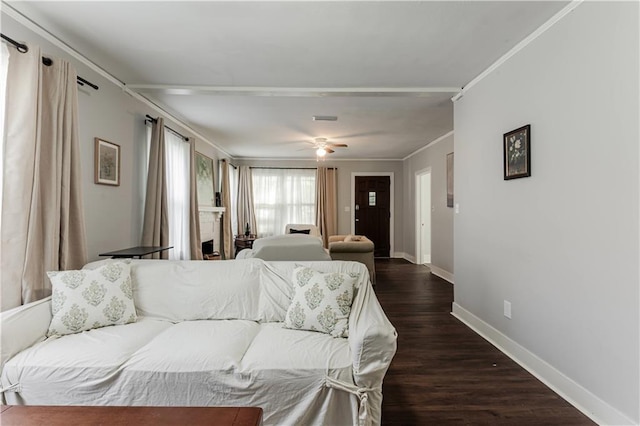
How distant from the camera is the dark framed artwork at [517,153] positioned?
2398 millimetres

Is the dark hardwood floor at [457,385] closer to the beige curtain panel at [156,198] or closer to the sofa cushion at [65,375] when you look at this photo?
the sofa cushion at [65,375]

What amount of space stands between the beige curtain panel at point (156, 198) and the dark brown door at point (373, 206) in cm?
500

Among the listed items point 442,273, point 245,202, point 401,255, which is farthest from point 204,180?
point 401,255

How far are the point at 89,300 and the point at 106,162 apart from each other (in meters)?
1.56

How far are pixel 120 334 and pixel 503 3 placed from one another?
10.5 ft

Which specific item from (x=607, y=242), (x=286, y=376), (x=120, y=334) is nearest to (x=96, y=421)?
(x=286, y=376)

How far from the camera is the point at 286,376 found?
1.56 m

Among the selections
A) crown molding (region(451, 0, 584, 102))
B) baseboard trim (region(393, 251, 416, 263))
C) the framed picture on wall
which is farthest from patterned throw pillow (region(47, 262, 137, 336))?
baseboard trim (region(393, 251, 416, 263))

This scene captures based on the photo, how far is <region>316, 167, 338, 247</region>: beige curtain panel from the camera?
299 inches

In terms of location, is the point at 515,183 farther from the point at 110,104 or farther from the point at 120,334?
the point at 110,104

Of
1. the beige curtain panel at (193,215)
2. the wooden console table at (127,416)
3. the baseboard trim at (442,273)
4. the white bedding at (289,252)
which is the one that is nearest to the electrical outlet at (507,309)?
the white bedding at (289,252)

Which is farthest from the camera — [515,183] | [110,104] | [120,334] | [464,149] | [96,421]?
[464,149]

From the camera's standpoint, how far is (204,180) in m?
5.64

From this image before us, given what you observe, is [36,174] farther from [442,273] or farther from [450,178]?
[442,273]
